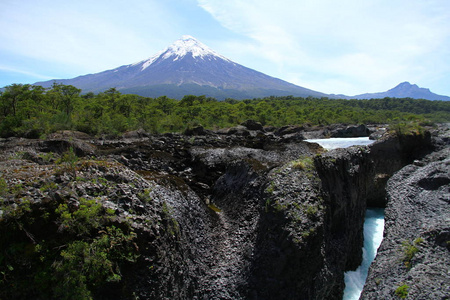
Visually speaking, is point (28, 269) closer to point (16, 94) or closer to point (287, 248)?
point (287, 248)

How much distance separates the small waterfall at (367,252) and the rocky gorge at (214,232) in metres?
0.71

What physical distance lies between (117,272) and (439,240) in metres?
8.94

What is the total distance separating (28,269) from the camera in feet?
14.9

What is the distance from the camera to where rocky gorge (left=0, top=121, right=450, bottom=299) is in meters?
4.84

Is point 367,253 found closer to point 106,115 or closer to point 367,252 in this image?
point 367,252

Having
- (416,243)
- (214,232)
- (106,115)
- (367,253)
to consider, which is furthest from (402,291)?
(106,115)

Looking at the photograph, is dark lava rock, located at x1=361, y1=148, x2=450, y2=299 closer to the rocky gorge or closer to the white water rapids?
the rocky gorge

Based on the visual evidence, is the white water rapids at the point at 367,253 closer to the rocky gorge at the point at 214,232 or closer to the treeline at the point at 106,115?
the rocky gorge at the point at 214,232

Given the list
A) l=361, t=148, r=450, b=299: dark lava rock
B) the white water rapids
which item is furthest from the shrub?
the white water rapids

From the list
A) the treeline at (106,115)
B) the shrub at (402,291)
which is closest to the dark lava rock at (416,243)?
the shrub at (402,291)

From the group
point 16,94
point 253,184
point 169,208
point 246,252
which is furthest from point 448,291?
point 16,94

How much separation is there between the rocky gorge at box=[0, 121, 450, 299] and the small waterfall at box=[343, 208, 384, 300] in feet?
2.33

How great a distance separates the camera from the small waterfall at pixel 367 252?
32.7 feet

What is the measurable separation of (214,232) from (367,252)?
27.4ft
